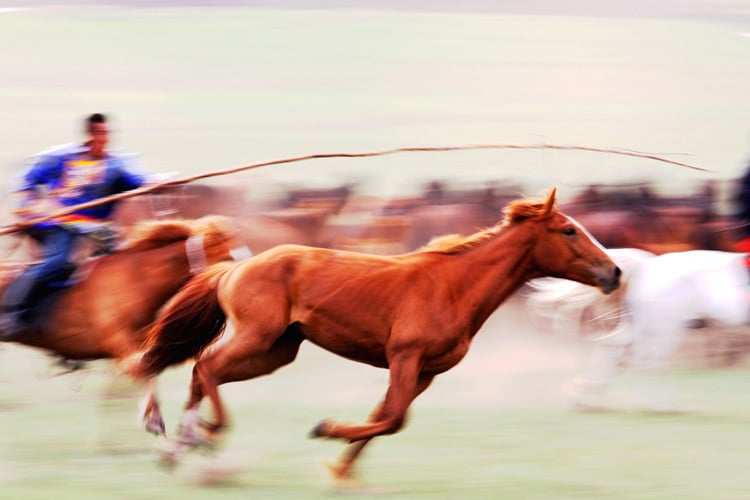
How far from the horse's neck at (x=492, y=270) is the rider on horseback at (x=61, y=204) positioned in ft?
8.52

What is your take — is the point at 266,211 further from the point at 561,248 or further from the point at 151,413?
the point at 561,248

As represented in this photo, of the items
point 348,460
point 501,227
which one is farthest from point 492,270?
point 348,460

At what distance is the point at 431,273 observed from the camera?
21.6 ft

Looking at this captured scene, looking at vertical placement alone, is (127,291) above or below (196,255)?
below

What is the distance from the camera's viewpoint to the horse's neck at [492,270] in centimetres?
661

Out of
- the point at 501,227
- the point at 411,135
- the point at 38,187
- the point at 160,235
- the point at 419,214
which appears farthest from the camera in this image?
the point at 411,135

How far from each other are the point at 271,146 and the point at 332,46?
12885mm

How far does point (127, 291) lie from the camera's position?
7.92 meters

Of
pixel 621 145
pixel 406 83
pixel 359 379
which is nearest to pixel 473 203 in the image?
pixel 359 379

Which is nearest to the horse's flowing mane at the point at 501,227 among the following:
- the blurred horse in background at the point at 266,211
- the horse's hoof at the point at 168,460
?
the horse's hoof at the point at 168,460

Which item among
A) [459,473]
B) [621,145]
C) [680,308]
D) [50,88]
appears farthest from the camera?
[50,88]

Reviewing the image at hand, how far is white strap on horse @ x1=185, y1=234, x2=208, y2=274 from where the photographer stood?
7.89m

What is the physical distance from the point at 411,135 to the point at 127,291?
24.1 m

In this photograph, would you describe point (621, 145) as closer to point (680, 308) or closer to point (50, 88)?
point (50, 88)
